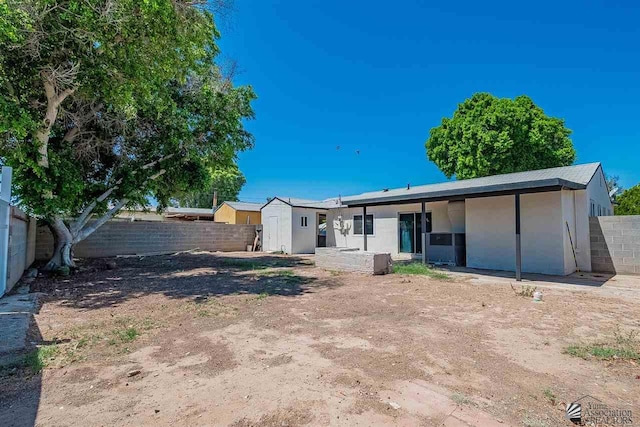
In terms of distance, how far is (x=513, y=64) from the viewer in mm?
14742

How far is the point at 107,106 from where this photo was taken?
948cm

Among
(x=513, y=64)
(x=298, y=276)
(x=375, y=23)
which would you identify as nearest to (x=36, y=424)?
(x=298, y=276)

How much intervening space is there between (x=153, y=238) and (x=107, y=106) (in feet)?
26.3

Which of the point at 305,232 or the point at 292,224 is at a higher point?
the point at 292,224

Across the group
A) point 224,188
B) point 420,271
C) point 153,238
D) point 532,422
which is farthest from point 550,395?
point 224,188

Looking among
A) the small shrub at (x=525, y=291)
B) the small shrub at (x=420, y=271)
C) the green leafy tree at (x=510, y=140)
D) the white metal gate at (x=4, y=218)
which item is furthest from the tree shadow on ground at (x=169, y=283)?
the green leafy tree at (x=510, y=140)

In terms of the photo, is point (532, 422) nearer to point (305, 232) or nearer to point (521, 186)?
point (521, 186)

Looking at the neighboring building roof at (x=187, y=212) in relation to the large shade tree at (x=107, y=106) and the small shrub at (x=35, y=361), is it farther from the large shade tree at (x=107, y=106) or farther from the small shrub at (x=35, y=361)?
the small shrub at (x=35, y=361)

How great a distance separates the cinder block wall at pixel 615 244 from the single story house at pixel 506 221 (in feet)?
0.74

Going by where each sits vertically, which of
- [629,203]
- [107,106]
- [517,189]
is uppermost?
[107,106]

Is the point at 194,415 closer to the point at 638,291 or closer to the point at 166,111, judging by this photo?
the point at 638,291

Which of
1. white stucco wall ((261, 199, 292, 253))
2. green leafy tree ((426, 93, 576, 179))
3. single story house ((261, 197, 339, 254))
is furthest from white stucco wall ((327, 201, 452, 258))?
green leafy tree ((426, 93, 576, 179))

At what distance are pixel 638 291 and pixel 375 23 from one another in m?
11.7

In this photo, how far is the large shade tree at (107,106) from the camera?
6.12 metres
